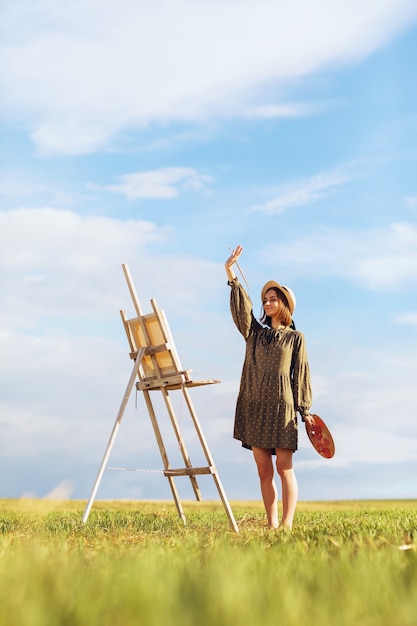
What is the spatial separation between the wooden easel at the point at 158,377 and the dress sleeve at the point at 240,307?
0.79m

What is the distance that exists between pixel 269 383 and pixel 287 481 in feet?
3.23

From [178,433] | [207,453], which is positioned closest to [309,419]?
[207,453]

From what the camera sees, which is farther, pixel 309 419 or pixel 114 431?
pixel 114 431

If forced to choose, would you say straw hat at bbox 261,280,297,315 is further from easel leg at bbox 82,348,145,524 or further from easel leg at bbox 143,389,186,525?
easel leg at bbox 143,389,186,525

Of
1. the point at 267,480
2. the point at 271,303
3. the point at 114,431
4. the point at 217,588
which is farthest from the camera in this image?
the point at 114,431

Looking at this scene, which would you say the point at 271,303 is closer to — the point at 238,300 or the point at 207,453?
the point at 238,300

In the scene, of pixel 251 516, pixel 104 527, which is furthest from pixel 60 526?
pixel 251 516

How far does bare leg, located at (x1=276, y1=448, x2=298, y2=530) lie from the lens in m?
7.59

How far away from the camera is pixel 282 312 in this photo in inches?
312

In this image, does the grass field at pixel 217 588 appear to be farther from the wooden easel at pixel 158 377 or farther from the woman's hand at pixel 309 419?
the wooden easel at pixel 158 377

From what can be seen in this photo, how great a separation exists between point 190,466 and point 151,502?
5.29 meters

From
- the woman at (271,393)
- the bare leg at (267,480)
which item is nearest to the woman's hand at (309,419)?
the woman at (271,393)

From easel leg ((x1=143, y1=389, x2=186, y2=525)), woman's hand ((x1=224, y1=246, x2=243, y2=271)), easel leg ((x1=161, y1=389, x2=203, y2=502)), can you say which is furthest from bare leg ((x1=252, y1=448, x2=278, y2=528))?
woman's hand ((x1=224, y1=246, x2=243, y2=271))

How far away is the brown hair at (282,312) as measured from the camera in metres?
7.92
